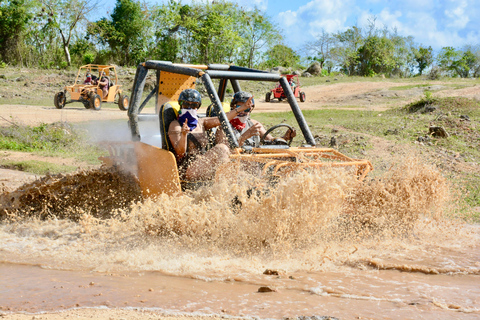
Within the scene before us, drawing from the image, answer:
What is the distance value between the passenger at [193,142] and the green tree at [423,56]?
48.8 m

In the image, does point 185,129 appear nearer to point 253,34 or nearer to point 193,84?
point 193,84

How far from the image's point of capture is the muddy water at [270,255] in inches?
148

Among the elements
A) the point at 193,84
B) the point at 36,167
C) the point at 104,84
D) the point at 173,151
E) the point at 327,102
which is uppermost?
the point at 104,84

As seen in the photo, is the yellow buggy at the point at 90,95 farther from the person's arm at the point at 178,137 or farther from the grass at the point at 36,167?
the person's arm at the point at 178,137

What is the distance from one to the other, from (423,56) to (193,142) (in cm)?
4942

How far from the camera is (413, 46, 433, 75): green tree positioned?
1959 inches

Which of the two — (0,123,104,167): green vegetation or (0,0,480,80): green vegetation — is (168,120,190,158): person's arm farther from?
(0,0,480,80): green vegetation

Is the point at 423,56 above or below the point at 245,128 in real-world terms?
above

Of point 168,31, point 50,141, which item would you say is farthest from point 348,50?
point 50,141

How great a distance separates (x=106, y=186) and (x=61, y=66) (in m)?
30.4

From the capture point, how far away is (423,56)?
164 ft

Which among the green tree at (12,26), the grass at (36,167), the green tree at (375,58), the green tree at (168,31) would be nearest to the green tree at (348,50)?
the green tree at (375,58)

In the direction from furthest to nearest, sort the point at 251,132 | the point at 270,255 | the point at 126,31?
the point at 126,31 → the point at 251,132 → the point at 270,255

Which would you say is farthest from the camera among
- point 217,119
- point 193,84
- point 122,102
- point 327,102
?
point 327,102
